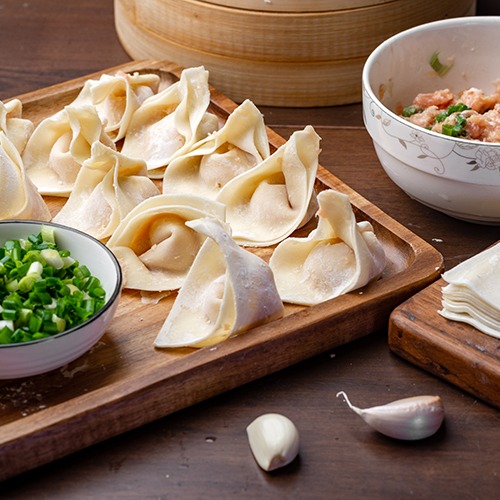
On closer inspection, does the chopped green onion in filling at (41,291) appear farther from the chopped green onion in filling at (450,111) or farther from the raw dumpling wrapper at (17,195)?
the chopped green onion in filling at (450,111)

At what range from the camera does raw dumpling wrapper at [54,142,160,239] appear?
1.67 m

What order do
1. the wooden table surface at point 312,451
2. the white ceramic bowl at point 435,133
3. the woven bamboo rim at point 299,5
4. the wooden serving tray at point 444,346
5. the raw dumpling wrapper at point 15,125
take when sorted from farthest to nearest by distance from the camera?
the woven bamboo rim at point 299,5
the raw dumpling wrapper at point 15,125
the white ceramic bowl at point 435,133
the wooden serving tray at point 444,346
the wooden table surface at point 312,451

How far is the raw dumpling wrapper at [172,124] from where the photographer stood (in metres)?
1.88

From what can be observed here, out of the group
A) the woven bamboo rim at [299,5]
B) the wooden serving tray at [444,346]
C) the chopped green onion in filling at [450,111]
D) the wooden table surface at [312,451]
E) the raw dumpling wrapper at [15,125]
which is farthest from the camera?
the woven bamboo rim at [299,5]

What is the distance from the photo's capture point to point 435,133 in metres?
1.58

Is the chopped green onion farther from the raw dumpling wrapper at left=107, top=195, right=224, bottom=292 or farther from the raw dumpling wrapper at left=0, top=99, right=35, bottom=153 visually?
the raw dumpling wrapper at left=0, top=99, right=35, bottom=153

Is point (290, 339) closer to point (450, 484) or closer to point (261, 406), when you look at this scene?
point (261, 406)

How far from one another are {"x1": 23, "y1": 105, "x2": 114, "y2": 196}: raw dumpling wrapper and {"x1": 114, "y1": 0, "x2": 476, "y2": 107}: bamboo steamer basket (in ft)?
1.33

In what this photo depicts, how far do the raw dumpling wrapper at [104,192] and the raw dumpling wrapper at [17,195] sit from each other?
0.07 metres

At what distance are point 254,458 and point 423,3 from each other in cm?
122

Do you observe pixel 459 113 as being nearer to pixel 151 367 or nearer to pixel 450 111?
pixel 450 111

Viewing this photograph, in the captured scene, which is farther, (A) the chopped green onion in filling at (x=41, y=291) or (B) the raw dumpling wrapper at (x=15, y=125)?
(B) the raw dumpling wrapper at (x=15, y=125)

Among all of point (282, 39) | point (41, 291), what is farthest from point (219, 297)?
point (282, 39)

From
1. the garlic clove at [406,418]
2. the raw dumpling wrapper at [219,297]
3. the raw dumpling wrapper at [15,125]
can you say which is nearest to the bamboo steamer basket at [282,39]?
the raw dumpling wrapper at [15,125]
